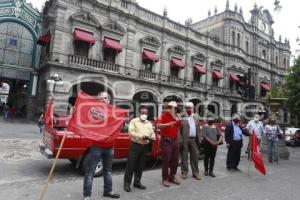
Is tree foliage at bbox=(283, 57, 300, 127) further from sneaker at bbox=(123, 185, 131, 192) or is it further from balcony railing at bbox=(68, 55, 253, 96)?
sneaker at bbox=(123, 185, 131, 192)

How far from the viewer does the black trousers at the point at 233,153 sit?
338 inches

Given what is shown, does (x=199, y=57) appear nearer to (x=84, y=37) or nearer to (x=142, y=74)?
(x=142, y=74)

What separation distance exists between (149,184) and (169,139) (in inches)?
45.6

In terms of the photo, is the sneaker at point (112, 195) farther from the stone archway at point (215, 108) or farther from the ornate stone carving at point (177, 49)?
the stone archway at point (215, 108)

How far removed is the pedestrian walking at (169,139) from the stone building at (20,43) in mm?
17536

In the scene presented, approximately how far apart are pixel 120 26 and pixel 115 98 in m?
5.64

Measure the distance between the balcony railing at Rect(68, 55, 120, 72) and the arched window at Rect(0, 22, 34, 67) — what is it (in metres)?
5.07

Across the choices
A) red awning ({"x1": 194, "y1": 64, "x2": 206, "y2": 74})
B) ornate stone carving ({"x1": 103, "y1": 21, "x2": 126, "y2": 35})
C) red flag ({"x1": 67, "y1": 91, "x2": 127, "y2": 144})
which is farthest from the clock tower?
red flag ({"x1": 67, "y1": 91, "x2": 127, "y2": 144})

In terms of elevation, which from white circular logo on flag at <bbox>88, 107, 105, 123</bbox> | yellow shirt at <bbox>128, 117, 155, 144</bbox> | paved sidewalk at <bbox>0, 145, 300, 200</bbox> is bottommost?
paved sidewalk at <bbox>0, 145, 300, 200</bbox>

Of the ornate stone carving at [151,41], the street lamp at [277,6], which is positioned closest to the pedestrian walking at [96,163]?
the street lamp at [277,6]

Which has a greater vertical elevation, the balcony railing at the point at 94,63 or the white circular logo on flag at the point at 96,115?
the balcony railing at the point at 94,63

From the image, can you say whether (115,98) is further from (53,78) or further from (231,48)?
(231,48)

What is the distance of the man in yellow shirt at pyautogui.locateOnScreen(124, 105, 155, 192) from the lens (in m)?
5.94

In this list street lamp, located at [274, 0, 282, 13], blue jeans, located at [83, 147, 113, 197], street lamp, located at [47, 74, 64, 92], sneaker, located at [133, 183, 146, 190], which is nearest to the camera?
blue jeans, located at [83, 147, 113, 197]
